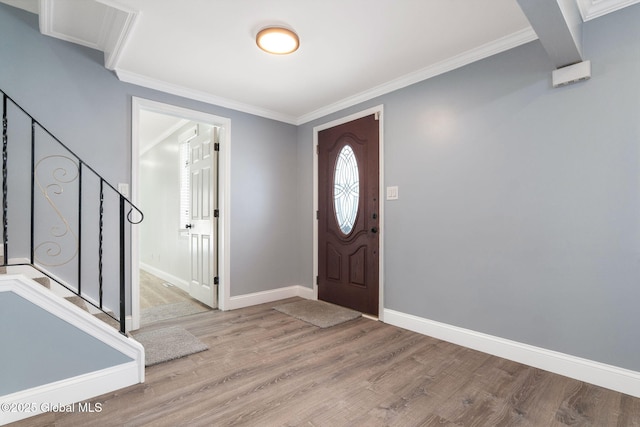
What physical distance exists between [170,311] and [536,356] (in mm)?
3590

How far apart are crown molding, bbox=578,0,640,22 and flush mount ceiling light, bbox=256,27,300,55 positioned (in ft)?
6.17

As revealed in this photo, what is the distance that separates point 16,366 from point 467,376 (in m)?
2.72

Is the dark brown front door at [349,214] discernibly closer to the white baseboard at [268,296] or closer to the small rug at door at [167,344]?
the white baseboard at [268,296]

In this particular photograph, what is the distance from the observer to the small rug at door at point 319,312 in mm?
3162

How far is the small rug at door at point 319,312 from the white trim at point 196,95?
8.04 feet

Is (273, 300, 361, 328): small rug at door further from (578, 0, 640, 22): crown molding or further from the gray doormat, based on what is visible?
(578, 0, 640, 22): crown molding

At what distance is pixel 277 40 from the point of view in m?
2.27

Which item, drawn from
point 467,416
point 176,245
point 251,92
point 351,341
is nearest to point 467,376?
point 467,416

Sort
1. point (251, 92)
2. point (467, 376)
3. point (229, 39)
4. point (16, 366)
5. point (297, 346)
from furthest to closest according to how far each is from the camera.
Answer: point (251, 92), point (297, 346), point (229, 39), point (467, 376), point (16, 366)

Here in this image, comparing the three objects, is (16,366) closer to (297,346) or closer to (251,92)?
(297,346)

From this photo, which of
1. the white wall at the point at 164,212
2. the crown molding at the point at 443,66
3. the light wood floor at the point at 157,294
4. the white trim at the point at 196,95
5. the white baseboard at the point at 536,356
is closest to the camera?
the white baseboard at the point at 536,356

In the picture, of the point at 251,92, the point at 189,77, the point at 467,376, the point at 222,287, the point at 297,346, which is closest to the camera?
the point at 467,376

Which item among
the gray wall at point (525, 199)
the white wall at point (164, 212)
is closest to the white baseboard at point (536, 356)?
the gray wall at point (525, 199)

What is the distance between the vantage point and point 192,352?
2.43 m
